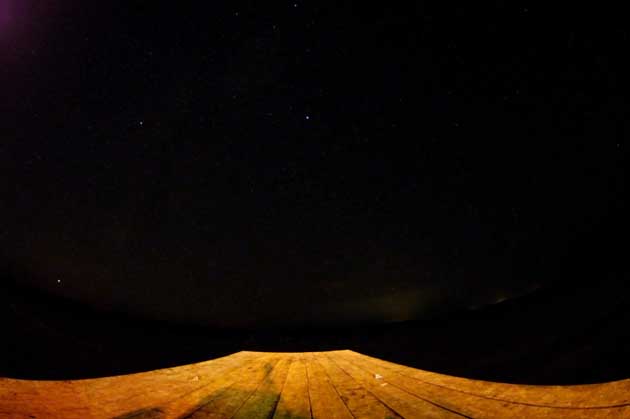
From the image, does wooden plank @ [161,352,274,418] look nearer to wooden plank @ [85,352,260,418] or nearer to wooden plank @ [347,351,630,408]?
wooden plank @ [85,352,260,418]

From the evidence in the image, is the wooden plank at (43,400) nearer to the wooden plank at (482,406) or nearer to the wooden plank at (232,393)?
the wooden plank at (232,393)

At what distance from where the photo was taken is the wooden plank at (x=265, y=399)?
1867 millimetres

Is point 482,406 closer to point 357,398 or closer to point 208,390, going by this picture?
point 357,398

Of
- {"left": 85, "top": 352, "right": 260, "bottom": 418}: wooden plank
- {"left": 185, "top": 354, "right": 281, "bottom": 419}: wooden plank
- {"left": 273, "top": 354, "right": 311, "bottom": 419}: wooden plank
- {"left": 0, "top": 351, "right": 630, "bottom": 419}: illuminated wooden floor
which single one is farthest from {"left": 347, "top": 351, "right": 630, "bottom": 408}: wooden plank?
{"left": 85, "top": 352, "right": 260, "bottom": 418}: wooden plank

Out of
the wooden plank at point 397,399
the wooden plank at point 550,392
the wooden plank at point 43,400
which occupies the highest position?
the wooden plank at point 43,400

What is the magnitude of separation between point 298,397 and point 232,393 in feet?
1.83

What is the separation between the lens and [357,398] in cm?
211

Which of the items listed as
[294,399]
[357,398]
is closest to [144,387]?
[294,399]

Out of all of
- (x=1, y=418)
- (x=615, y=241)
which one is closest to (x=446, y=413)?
(x=1, y=418)

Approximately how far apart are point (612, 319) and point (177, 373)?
3.93 meters

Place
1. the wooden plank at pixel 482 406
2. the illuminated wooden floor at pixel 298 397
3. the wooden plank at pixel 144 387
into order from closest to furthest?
the wooden plank at pixel 482 406, the illuminated wooden floor at pixel 298 397, the wooden plank at pixel 144 387

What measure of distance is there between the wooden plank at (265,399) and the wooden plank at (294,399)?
0.05 metres

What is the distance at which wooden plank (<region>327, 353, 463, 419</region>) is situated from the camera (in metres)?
1.85

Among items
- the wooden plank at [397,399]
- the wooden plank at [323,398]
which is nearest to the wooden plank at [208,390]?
the wooden plank at [323,398]
